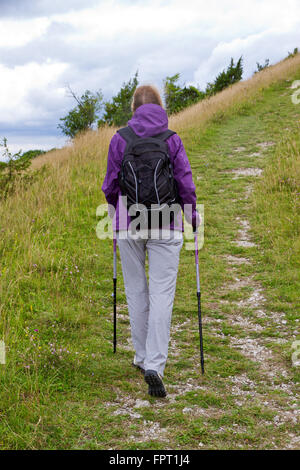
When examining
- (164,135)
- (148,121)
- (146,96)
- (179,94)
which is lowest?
(164,135)

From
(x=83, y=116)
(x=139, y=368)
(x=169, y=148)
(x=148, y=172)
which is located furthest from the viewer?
(x=83, y=116)

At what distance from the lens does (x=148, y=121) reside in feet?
12.4

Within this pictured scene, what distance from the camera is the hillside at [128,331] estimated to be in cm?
352

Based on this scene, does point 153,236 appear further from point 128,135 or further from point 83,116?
point 83,116

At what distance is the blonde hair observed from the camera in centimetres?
393

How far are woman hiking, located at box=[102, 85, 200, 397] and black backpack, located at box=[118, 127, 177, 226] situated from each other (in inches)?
→ 0.6

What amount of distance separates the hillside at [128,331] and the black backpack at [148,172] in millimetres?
1692

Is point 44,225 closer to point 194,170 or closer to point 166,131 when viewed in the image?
point 166,131

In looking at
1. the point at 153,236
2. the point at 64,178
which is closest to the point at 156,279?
the point at 153,236

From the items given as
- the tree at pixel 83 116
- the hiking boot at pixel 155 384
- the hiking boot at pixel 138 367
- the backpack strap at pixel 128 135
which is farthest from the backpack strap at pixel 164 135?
the tree at pixel 83 116

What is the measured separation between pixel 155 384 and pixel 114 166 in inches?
73.3

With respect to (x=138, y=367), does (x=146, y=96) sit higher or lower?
higher

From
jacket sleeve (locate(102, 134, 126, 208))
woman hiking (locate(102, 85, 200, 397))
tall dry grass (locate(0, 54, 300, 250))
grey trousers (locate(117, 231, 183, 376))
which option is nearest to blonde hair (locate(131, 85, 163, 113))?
woman hiking (locate(102, 85, 200, 397))

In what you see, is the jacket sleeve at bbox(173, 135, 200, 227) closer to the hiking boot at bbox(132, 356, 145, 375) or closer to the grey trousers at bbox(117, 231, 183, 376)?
the grey trousers at bbox(117, 231, 183, 376)
